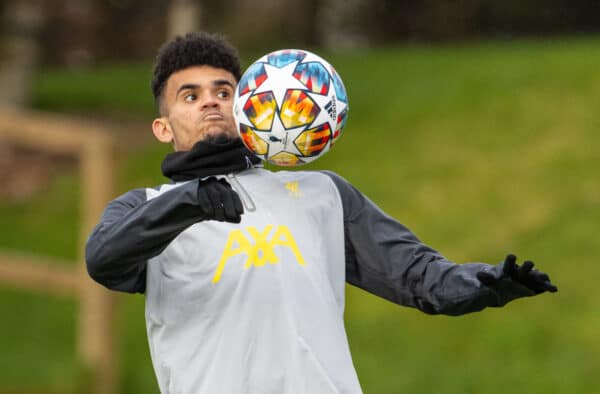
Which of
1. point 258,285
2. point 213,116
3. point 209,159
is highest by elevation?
point 213,116

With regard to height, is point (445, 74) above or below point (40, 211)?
above

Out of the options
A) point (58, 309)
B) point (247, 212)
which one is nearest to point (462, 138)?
point (58, 309)

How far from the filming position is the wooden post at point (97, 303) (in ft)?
33.6

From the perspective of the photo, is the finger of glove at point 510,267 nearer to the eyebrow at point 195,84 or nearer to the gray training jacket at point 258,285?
A: the gray training jacket at point 258,285

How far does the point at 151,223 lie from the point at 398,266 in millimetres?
877

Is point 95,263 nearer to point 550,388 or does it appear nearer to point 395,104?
point 550,388

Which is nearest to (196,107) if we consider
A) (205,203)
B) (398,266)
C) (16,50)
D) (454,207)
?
(205,203)

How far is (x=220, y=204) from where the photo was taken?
11.9 ft

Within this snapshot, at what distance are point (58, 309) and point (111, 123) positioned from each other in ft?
13.1

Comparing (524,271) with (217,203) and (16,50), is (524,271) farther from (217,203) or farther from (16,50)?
(16,50)

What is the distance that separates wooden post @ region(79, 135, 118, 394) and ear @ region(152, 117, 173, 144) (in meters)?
5.94

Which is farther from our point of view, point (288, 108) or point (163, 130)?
point (163, 130)

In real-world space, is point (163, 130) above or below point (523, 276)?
above

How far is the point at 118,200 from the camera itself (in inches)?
160
